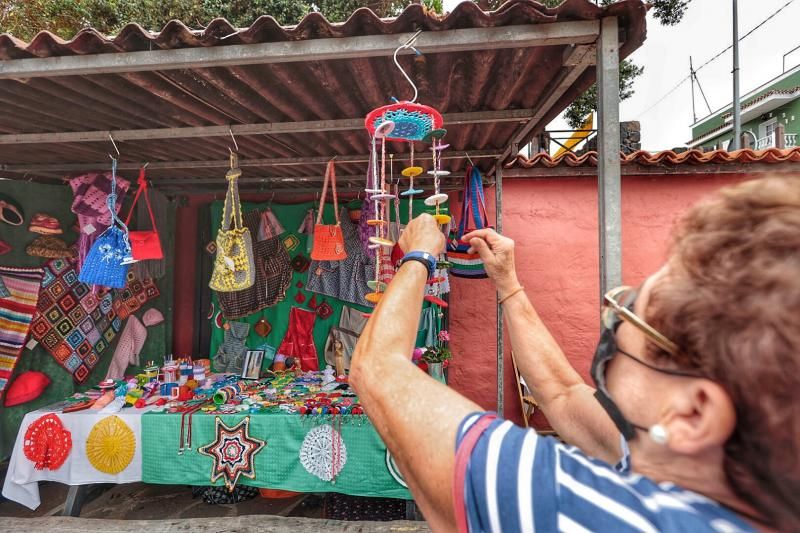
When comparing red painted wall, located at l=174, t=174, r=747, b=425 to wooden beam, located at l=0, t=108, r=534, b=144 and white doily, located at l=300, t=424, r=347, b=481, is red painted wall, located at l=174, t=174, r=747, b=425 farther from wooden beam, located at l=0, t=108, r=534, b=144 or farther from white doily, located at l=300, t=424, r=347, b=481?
wooden beam, located at l=0, t=108, r=534, b=144

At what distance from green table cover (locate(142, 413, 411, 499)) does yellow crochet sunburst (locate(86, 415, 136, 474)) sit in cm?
15

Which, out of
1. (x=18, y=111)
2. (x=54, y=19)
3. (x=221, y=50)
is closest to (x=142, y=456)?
(x=18, y=111)

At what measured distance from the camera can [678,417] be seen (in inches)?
26.2

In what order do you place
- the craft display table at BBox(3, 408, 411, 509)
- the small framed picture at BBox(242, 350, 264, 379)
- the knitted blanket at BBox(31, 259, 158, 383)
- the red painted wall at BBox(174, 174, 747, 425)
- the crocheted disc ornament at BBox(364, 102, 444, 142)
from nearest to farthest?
1. the crocheted disc ornament at BBox(364, 102, 444, 142)
2. the craft display table at BBox(3, 408, 411, 509)
3. the knitted blanket at BBox(31, 259, 158, 383)
4. the red painted wall at BBox(174, 174, 747, 425)
5. the small framed picture at BBox(242, 350, 264, 379)

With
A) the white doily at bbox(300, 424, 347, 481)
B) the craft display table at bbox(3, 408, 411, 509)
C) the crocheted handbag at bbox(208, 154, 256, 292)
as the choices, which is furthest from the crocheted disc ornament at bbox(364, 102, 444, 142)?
the white doily at bbox(300, 424, 347, 481)

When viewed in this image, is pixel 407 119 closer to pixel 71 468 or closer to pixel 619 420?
pixel 619 420

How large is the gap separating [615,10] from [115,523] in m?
4.87

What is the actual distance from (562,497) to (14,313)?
502 cm

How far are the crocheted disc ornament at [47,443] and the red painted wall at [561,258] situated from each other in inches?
155

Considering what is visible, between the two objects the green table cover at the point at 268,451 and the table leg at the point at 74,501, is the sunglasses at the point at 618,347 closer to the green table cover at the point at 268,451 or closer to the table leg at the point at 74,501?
the green table cover at the point at 268,451

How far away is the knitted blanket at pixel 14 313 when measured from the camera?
3.72 metres

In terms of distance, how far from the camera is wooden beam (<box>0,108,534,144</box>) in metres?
2.88

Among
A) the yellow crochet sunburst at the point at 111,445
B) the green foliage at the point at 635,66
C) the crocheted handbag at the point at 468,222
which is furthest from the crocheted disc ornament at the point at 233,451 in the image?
the green foliage at the point at 635,66

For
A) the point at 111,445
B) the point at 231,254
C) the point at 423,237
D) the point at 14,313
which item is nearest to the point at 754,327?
the point at 423,237
